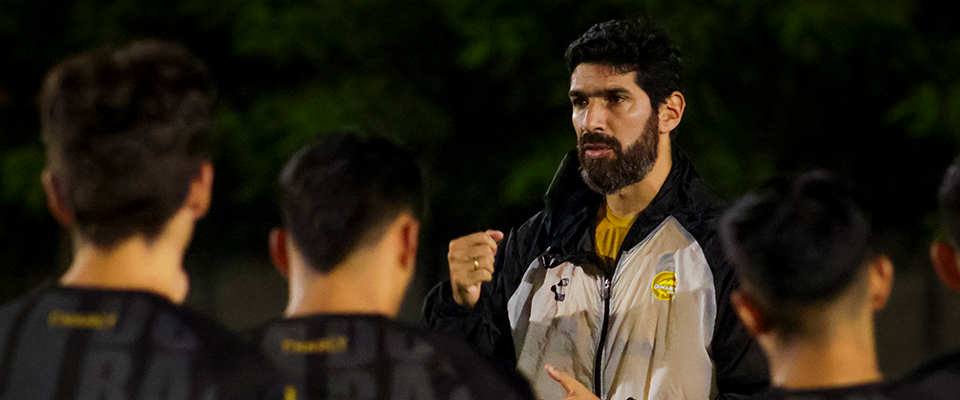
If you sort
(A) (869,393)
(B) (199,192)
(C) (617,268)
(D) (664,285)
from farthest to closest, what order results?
(C) (617,268), (D) (664,285), (B) (199,192), (A) (869,393)

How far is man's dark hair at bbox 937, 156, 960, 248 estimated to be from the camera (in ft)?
7.20

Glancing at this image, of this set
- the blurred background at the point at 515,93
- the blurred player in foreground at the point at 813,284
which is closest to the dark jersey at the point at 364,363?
the blurred player in foreground at the point at 813,284

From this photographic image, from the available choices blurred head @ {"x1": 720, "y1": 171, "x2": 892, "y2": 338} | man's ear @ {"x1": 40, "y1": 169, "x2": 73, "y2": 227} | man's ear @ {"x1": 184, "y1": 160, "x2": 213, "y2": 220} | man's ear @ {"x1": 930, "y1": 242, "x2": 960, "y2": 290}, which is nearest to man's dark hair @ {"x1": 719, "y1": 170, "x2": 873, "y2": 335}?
blurred head @ {"x1": 720, "y1": 171, "x2": 892, "y2": 338}

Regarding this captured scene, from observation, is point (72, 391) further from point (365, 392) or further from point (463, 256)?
point (463, 256)

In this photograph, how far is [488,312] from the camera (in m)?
3.38

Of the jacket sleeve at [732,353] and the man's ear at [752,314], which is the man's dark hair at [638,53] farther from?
the man's ear at [752,314]

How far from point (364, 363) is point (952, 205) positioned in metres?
1.43

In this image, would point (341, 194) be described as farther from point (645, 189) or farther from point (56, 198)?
point (645, 189)

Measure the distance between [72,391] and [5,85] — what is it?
931 cm

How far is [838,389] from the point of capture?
1.99 m

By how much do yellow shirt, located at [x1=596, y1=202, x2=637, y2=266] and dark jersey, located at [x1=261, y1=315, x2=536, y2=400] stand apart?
48.2 inches

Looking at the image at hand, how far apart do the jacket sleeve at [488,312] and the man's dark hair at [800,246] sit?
1285 millimetres

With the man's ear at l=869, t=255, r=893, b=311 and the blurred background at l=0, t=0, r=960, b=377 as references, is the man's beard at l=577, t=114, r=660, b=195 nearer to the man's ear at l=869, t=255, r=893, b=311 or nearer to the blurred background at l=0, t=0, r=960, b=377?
the man's ear at l=869, t=255, r=893, b=311

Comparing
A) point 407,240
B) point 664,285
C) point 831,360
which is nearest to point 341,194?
point 407,240
